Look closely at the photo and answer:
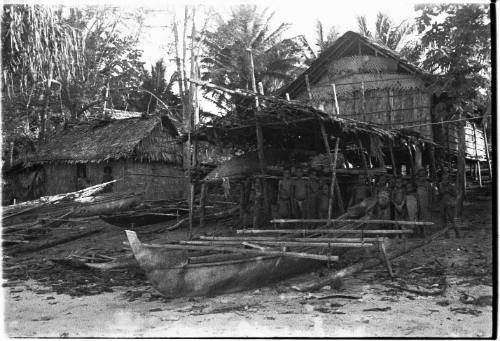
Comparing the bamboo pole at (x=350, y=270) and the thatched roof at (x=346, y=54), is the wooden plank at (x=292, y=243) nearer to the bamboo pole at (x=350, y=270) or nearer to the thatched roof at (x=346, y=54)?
the bamboo pole at (x=350, y=270)

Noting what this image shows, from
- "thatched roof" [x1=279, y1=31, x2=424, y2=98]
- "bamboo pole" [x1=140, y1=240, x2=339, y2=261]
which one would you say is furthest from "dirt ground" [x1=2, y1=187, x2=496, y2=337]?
"thatched roof" [x1=279, y1=31, x2=424, y2=98]

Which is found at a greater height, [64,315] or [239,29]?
[239,29]

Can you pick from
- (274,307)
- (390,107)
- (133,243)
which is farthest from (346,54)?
A: (274,307)

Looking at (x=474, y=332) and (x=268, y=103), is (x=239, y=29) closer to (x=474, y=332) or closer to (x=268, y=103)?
(x=268, y=103)

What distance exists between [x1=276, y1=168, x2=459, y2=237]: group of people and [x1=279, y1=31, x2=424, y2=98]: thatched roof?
4.49m

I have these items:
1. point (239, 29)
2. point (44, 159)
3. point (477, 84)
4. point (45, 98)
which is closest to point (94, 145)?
point (44, 159)

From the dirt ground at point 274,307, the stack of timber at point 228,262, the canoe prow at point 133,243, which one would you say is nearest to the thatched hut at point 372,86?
the dirt ground at point 274,307

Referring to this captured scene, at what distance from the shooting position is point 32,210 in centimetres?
1234

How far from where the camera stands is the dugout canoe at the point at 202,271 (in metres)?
6.49

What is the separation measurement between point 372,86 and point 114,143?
31.7ft

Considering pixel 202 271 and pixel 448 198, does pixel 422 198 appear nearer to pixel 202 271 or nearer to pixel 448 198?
pixel 448 198

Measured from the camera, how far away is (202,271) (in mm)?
6508

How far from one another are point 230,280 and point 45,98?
1734 cm

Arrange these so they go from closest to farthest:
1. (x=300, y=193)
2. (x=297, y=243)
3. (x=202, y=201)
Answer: (x=297, y=243) → (x=300, y=193) → (x=202, y=201)
